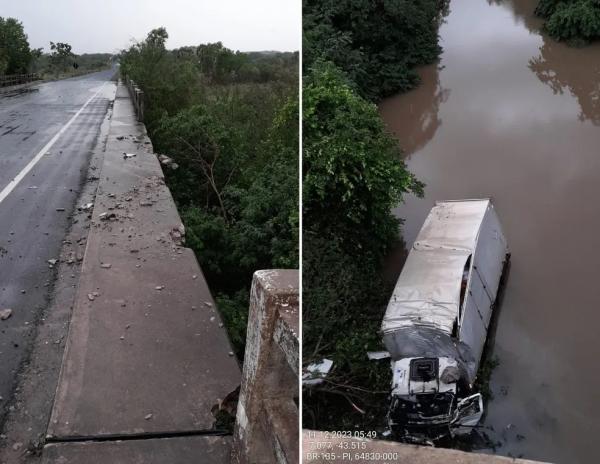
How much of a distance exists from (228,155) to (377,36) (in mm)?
2561

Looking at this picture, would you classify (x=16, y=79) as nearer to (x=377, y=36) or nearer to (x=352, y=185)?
(x=352, y=185)

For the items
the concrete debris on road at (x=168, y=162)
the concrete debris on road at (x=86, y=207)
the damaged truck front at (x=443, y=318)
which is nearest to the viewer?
the damaged truck front at (x=443, y=318)

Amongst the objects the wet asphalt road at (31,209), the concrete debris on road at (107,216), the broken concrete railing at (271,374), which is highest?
the broken concrete railing at (271,374)

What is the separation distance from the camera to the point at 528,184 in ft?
6.51

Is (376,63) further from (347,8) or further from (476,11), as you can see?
(476,11)

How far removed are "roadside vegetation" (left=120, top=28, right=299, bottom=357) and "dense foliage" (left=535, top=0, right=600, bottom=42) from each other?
1169 mm

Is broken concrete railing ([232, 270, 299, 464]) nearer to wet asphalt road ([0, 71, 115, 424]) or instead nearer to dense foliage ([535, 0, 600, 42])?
wet asphalt road ([0, 71, 115, 424])

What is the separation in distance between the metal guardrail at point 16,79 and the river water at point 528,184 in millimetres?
9170

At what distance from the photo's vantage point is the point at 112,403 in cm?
110

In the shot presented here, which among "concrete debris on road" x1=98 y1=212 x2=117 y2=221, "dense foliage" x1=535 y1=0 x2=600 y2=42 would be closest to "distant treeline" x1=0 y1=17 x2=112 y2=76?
"concrete debris on road" x1=98 y1=212 x2=117 y2=221

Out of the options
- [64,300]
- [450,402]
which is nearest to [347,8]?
[450,402]

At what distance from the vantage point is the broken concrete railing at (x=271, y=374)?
2.42ft

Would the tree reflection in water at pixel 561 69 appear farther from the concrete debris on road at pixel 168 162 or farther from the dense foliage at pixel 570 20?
the concrete debris on road at pixel 168 162

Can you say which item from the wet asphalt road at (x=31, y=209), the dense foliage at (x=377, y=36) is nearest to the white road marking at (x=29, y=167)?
the wet asphalt road at (x=31, y=209)
